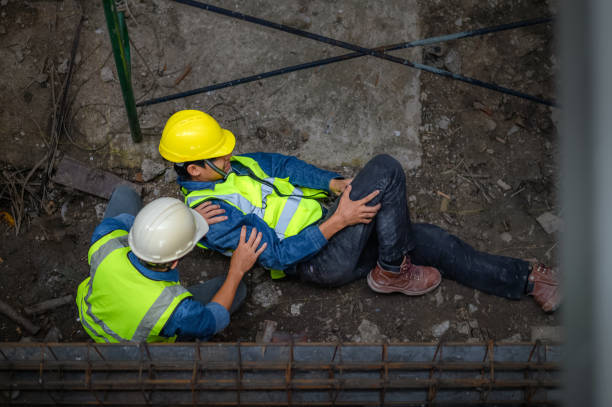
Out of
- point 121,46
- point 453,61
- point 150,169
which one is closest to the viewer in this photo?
point 121,46

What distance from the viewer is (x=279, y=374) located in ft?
10.5

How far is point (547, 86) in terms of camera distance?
18.2 feet

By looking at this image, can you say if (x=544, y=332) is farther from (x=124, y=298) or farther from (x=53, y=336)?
(x=53, y=336)

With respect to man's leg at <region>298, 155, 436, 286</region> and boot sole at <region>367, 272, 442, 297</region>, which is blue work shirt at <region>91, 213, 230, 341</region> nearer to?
man's leg at <region>298, 155, 436, 286</region>

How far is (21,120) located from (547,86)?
5288 mm

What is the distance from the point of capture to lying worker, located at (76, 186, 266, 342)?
125 inches

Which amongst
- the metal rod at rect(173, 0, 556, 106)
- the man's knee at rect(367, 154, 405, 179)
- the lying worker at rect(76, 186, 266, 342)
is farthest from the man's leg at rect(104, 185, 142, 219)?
the man's knee at rect(367, 154, 405, 179)

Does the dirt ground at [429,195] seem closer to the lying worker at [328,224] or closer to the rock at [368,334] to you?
the rock at [368,334]

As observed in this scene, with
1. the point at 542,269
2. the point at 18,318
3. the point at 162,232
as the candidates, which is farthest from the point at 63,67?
the point at 542,269

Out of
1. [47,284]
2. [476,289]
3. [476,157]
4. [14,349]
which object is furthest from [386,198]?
[47,284]

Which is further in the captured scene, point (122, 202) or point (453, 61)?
point (453, 61)

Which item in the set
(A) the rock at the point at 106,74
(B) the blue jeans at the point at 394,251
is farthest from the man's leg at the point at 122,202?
(B) the blue jeans at the point at 394,251

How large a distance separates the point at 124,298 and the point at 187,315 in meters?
0.38

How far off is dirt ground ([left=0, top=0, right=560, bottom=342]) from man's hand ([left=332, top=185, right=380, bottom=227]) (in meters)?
0.89
